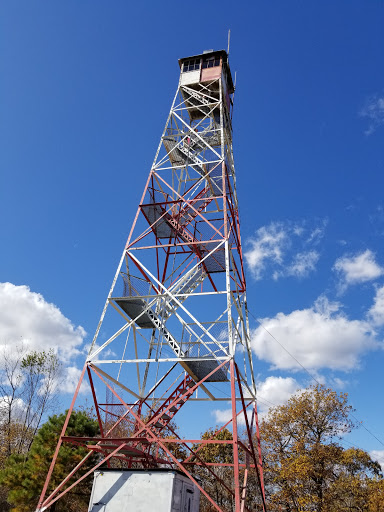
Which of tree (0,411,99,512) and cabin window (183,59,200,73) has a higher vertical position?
cabin window (183,59,200,73)

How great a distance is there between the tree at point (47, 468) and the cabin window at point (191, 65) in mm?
19208

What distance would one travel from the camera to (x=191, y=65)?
2120 centimetres

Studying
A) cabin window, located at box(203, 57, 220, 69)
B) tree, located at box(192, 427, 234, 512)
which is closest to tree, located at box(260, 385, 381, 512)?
tree, located at box(192, 427, 234, 512)

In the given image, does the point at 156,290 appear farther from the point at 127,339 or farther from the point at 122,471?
the point at 122,471

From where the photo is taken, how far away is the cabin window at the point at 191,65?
2098 cm

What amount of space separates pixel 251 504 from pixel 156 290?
30.0m

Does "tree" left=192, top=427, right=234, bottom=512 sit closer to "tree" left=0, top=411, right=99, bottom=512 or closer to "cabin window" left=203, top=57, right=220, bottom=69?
"tree" left=0, top=411, right=99, bottom=512

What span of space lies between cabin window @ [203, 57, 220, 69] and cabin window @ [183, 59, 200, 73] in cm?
38

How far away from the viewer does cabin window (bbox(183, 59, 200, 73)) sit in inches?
826

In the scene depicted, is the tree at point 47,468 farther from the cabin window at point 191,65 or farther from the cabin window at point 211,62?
the cabin window at point 211,62

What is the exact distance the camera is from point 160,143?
17844 millimetres

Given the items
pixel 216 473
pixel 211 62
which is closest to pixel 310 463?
pixel 216 473

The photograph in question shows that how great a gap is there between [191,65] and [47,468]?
2151cm

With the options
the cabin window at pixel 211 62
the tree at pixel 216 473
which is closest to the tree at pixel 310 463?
the tree at pixel 216 473
